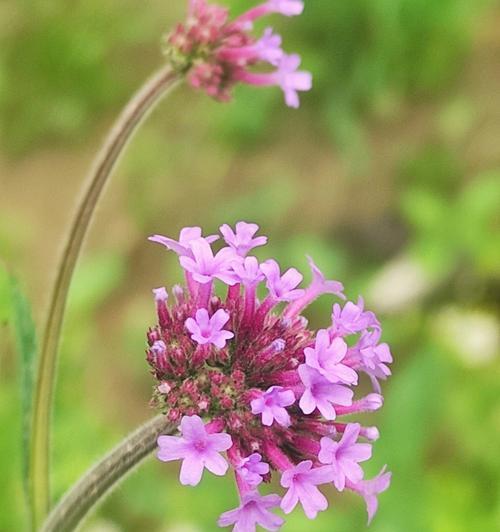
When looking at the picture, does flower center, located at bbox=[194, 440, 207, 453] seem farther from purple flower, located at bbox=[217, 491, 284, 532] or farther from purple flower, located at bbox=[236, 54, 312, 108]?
purple flower, located at bbox=[236, 54, 312, 108]

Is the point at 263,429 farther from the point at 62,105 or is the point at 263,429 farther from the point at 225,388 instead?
the point at 62,105

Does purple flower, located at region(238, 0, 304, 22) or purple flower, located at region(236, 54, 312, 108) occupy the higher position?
purple flower, located at region(238, 0, 304, 22)

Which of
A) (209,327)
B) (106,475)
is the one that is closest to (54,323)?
(106,475)

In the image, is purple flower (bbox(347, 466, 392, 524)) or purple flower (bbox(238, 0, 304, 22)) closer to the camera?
purple flower (bbox(347, 466, 392, 524))

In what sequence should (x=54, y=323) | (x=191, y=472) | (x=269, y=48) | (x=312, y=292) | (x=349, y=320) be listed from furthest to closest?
(x=269, y=48) < (x=54, y=323) < (x=312, y=292) < (x=349, y=320) < (x=191, y=472)

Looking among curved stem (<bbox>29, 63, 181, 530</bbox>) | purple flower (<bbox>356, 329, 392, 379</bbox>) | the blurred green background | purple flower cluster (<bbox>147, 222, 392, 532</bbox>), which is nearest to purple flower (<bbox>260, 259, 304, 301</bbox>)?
purple flower cluster (<bbox>147, 222, 392, 532</bbox>)

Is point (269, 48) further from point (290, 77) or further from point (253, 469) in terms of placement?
point (253, 469)

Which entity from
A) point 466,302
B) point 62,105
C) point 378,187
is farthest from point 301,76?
point 62,105
